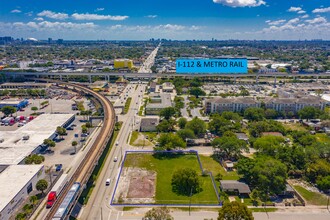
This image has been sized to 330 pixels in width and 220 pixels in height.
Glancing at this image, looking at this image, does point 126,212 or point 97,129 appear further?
point 97,129

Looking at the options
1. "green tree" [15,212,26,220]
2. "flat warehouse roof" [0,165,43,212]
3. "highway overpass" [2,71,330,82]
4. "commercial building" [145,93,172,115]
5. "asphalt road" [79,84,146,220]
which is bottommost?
"asphalt road" [79,84,146,220]

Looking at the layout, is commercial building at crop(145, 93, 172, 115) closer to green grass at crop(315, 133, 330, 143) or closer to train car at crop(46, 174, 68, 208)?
train car at crop(46, 174, 68, 208)

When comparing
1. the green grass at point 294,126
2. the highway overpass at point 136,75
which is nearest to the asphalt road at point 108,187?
the green grass at point 294,126

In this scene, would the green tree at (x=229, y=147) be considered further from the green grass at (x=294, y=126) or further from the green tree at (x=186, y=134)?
the green grass at (x=294, y=126)

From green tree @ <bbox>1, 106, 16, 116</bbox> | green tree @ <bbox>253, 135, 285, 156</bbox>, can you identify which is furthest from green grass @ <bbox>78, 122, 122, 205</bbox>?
green tree @ <bbox>1, 106, 16, 116</bbox>

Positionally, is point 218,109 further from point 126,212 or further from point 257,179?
point 126,212

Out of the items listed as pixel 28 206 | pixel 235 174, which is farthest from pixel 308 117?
pixel 28 206
